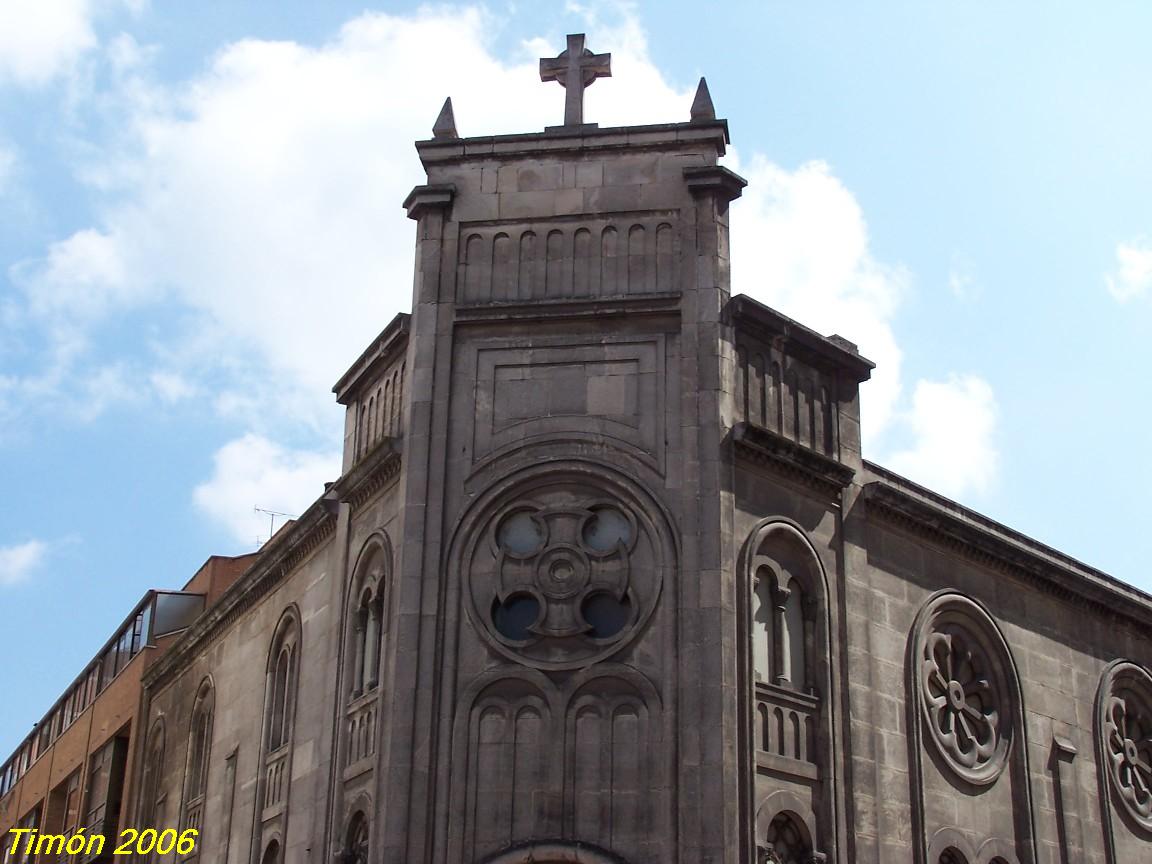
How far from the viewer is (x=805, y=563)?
23.0 meters

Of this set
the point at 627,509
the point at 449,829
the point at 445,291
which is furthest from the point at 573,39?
the point at 449,829

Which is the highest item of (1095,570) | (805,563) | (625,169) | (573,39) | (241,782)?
(573,39)

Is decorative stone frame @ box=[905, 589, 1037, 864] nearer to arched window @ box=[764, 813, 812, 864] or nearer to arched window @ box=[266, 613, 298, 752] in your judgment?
arched window @ box=[764, 813, 812, 864]

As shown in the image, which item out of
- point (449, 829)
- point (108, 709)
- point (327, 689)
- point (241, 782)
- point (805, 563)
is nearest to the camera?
point (449, 829)

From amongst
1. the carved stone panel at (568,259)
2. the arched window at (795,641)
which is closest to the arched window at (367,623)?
the carved stone panel at (568,259)

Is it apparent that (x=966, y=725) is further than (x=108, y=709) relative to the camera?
No

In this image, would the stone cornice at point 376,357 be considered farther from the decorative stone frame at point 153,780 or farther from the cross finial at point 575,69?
the decorative stone frame at point 153,780

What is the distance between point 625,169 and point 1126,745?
556 inches

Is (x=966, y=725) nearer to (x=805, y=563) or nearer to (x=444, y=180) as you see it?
(x=805, y=563)

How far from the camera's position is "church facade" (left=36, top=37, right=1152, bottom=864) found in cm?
2042

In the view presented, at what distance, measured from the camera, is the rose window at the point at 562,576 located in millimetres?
20969

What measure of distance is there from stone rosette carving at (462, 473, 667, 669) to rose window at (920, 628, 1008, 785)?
5.92 meters

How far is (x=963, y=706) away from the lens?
25.4 m

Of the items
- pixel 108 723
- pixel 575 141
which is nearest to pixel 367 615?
pixel 575 141
